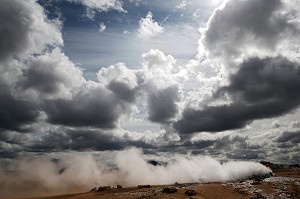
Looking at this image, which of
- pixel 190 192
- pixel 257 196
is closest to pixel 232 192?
pixel 257 196

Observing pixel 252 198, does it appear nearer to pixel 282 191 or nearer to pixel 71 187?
pixel 282 191

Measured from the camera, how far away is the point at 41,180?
133875 millimetres

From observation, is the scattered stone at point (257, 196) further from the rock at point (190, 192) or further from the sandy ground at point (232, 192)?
the rock at point (190, 192)

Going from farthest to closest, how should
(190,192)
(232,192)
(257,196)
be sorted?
(232,192)
(257,196)
(190,192)

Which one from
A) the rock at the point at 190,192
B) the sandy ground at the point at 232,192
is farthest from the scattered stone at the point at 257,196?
the rock at the point at 190,192

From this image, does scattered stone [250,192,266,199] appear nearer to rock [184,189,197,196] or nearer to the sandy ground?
the sandy ground

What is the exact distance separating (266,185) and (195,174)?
43.7m

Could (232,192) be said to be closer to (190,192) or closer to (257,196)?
(257,196)

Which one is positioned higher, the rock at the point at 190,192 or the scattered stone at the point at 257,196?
the rock at the point at 190,192

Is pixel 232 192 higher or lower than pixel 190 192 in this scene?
lower

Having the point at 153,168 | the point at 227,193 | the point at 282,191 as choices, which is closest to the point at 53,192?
the point at 153,168

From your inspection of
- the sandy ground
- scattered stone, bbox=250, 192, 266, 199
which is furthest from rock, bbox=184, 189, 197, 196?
scattered stone, bbox=250, 192, 266, 199

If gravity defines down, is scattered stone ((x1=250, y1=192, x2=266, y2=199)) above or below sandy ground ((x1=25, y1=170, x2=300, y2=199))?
below

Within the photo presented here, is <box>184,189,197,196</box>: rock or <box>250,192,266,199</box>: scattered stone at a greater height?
<box>184,189,197,196</box>: rock
